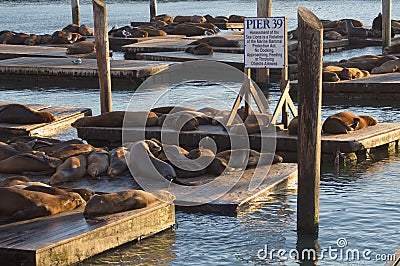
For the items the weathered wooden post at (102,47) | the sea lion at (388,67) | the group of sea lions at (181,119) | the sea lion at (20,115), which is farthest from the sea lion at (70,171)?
the sea lion at (388,67)

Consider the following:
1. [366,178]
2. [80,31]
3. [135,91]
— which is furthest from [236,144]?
[80,31]

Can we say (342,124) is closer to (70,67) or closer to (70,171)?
(70,171)

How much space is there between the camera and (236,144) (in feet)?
36.3

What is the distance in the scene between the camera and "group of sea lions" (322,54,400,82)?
1721 centimetres

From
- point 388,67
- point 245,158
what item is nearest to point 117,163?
point 245,158

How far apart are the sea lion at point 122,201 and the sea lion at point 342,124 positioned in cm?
365

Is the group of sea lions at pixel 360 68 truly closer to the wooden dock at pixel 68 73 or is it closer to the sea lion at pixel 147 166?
the wooden dock at pixel 68 73

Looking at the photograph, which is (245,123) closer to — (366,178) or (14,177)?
(366,178)

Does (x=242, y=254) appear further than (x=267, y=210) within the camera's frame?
No

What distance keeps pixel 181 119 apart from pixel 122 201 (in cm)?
390

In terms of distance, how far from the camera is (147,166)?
30.8 feet

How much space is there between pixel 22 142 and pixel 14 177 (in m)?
1.90

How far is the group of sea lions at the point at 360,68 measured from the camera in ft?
56.5

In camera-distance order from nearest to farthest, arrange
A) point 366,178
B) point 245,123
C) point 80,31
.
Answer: point 366,178 → point 245,123 → point 80,31
